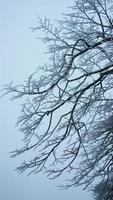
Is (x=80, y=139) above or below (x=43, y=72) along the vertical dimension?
below

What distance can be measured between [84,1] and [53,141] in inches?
120

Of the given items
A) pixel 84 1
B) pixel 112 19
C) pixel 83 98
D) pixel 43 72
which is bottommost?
pixel 83 98

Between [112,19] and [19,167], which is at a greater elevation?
[112,19]

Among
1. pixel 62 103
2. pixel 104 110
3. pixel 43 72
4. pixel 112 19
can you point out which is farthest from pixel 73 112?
pixel 112 19

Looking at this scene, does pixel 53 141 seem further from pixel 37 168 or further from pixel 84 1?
pixel 84 1

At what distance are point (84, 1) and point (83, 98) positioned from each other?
6.73 ft

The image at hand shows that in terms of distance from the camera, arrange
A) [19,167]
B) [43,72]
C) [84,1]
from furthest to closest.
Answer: [84,1] → [43,72] → [19,167]

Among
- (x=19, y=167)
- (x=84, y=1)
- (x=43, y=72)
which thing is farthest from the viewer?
(x=84, y=1)

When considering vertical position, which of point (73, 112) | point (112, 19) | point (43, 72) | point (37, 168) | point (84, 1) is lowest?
point (37, 168)

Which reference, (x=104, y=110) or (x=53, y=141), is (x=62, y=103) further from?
(x=104, y=110)

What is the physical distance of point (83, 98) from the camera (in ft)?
24.5

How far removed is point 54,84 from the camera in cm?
659

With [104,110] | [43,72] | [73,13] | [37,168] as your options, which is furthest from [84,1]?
[37,168]

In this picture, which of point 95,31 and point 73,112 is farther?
point 95,31
